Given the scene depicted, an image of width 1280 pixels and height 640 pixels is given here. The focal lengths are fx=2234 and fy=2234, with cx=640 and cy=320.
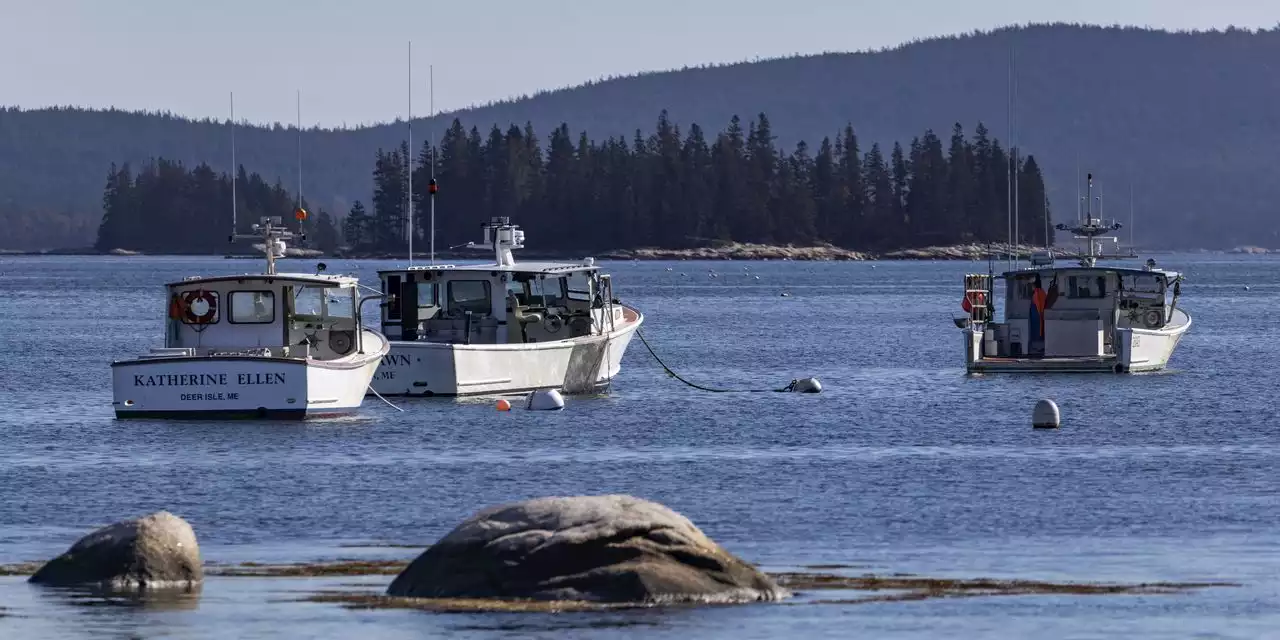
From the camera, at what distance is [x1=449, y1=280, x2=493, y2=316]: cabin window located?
5222 cm

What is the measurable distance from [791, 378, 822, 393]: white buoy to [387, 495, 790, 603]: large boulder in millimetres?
36697

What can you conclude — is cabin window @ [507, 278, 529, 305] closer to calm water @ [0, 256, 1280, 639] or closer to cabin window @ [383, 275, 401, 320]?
cabin window @ [383, 275, 401, 320]

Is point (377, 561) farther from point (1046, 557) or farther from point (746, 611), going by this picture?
point (1046, 557)

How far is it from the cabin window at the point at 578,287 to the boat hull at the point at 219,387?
1257 cm

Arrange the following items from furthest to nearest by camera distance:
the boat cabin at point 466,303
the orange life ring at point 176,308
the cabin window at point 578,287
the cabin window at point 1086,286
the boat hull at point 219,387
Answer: the cabin window at point 1086,286, the cabin window at point 578,287, the boat cabin at point 466,303, the orange life ring at point 176,308, the boat hull at point 219,387

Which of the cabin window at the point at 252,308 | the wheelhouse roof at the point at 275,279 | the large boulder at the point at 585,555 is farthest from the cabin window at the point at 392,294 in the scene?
the large boulder at the point at 585,555

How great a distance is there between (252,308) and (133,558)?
71.9 feet

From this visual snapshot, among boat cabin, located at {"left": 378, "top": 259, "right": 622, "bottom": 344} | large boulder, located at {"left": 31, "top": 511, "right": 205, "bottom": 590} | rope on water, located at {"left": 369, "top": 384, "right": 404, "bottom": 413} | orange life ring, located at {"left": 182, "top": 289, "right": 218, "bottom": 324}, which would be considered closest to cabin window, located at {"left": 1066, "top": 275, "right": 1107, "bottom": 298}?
boat cabin, located at {"left": 378, "top": 259, "right": 622, "bottom": 344}

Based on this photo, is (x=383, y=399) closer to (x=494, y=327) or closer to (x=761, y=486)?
(x=494, y=327)

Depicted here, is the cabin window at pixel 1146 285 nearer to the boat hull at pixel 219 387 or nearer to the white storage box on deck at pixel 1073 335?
the white storage box on deck at pixel 1073 335

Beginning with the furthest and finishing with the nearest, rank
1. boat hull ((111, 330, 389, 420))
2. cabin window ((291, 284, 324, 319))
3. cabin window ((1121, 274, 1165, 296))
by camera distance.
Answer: cabin window ((1121, 274, 1165, 296)) < cabin window ((291, 284, 324, 319)) < boat hull ((111, 330, 389, 420))

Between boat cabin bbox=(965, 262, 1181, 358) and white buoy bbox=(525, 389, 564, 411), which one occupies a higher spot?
boat cabin bbox=(965, 262, 1181, 358)

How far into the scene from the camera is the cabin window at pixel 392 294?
52281 millimetres

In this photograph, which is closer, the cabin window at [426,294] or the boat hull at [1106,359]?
the cabin window at [426,294]
